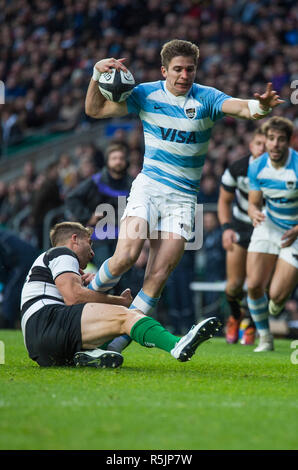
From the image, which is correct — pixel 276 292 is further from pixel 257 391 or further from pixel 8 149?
pixel 8 149

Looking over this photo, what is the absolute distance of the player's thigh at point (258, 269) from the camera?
8.91 m

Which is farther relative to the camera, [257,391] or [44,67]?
[44,67]

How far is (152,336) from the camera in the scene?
19.1 feet

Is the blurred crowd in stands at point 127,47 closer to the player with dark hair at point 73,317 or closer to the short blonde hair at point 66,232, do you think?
the short blonde hair at point 66,232

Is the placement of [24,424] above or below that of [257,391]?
above

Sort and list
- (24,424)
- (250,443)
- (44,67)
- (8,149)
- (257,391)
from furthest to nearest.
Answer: (44,67) < (8,149) < (257,391) < (24,424) < (250,443)

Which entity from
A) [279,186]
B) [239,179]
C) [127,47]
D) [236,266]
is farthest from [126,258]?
[127,47]

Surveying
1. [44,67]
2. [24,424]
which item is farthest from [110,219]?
[44,67]

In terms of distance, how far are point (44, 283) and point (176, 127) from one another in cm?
166

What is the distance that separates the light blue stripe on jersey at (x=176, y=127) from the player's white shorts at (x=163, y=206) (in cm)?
7

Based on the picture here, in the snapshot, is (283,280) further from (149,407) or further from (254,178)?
(149,407)

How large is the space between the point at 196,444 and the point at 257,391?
179 centimetres

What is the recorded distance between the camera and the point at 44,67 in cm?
2420

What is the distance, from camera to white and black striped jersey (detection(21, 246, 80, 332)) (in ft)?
20.7
